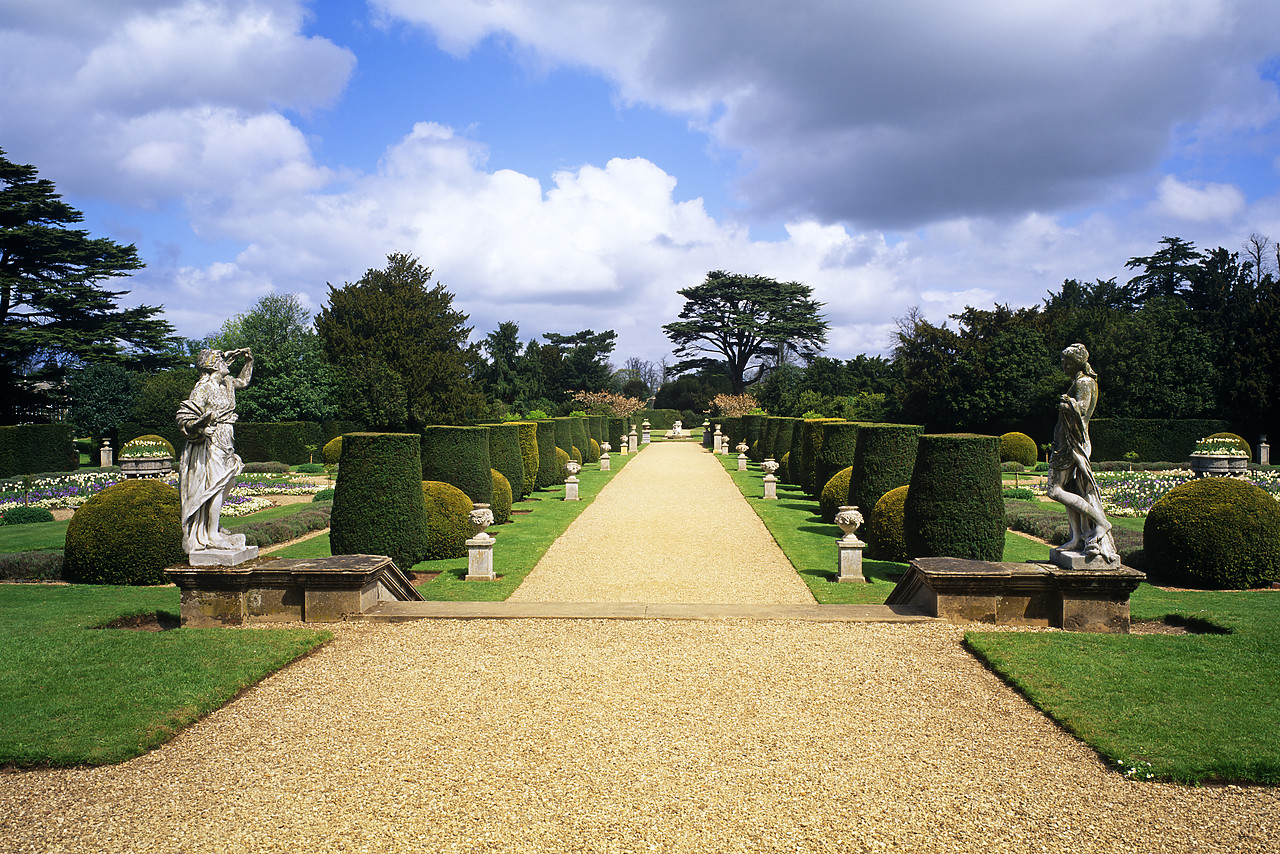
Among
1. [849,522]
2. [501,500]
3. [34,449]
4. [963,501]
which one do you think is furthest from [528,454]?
[34,449]

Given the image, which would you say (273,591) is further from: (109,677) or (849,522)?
(849,522)

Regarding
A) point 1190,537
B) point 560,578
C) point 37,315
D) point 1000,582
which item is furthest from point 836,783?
point 37,315

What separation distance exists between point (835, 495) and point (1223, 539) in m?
7.09

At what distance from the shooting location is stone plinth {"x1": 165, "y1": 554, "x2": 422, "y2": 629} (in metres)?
7.93

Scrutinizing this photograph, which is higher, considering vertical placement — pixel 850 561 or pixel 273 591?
pixel 273 591

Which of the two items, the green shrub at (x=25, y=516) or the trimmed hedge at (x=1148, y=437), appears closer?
the green shrub at (x=25, y=516)

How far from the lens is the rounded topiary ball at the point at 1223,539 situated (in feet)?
33.7

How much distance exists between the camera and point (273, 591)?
8086mm

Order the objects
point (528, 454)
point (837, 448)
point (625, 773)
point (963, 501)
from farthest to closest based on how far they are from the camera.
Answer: point (528, 454) < point (837, 448) < point (963, 501) < point (625, 773)

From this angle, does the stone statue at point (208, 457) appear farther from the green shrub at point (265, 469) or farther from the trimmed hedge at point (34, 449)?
the trimmed hedge at point (34, 449)

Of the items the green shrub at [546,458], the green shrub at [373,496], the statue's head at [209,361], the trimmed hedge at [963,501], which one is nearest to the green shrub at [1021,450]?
the green shrub at [546,458]

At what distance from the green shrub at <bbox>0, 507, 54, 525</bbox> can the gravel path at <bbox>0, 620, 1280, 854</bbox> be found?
1530 centimetres

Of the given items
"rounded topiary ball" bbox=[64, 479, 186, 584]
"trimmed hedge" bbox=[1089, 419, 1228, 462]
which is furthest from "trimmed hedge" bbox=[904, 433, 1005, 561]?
"trimmed hedge" bbox=[1089, 419, 1228, 462]

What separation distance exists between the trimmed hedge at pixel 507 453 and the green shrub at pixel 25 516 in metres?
10.4
